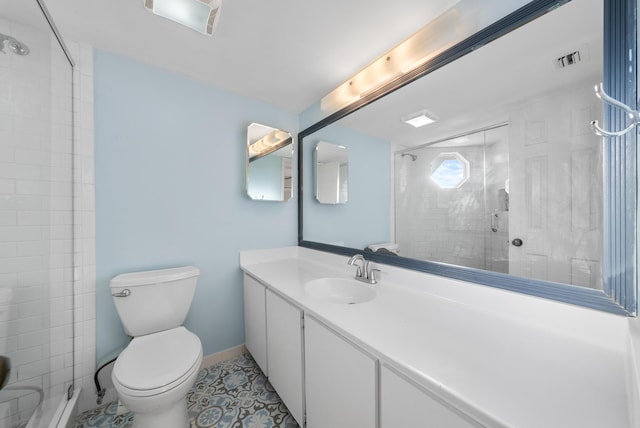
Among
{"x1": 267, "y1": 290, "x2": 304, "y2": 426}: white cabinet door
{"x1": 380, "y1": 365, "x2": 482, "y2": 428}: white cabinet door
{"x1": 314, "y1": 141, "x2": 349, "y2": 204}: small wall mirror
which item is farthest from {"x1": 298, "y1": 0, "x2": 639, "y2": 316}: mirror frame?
{"x1": 314, "y1": 141, "x2": 349, "y2": 204}: small wall mirror

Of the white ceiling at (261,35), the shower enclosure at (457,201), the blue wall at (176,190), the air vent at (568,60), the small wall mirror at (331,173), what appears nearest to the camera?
the air vent at (568,60)

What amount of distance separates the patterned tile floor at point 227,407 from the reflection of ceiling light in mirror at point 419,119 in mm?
1848

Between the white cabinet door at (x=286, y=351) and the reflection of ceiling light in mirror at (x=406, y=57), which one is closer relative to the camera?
the reflection of ceiling light in mirror at (x=406, y=57)

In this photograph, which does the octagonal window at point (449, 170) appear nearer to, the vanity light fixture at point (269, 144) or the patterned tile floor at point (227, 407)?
the vanity light fixture at point (269, 144)

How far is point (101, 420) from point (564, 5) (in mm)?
2919

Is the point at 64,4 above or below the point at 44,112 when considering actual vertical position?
above

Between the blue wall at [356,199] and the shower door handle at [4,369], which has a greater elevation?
the blue wall at [356,199]

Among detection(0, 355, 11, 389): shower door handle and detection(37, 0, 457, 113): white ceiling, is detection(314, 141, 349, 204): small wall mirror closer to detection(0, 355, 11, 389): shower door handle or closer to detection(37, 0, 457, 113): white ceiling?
detection(37, 0, 457, 113): white ceiling

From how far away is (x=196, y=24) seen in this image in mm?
1177

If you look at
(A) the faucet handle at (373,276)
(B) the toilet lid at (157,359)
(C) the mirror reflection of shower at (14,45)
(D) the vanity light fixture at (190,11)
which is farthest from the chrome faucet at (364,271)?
(C) the mirror reflection of shower at (14,45)

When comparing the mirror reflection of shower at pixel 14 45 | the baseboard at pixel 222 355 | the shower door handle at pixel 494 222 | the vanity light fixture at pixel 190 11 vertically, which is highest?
the vanity light fixture at pixel 190 11

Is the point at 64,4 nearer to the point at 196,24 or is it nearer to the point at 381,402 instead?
the point at 196,24

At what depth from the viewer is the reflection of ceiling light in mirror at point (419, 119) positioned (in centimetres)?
124

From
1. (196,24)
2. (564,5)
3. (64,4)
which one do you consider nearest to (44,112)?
(64,4)
